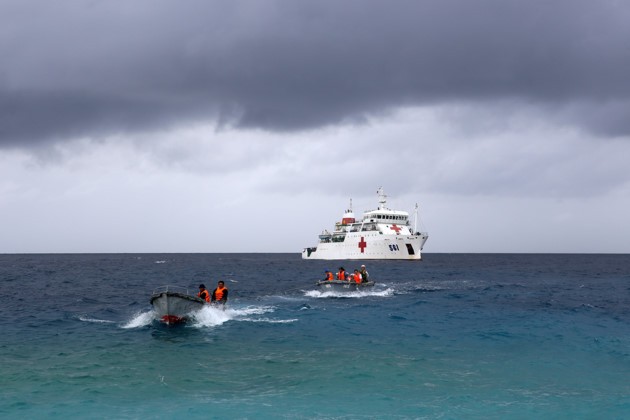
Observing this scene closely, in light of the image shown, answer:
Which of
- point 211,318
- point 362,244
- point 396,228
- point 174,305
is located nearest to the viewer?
point 174,305

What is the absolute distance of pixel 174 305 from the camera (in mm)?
24125

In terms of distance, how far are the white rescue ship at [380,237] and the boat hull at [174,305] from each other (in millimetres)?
76858

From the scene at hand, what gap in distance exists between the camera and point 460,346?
2034cm

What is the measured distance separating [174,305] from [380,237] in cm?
7768

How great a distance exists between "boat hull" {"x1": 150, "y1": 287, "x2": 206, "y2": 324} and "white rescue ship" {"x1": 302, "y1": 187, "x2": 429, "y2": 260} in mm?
76858

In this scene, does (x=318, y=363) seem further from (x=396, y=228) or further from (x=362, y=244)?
(x=396, y=228)

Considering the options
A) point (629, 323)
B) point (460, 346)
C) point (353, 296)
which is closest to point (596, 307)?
point (629, 323)

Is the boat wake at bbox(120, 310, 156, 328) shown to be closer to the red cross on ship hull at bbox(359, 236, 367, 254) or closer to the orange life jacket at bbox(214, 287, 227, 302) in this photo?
the orange life jacket at bbox(214, 287, 227, 302)

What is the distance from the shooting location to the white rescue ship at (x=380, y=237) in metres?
100

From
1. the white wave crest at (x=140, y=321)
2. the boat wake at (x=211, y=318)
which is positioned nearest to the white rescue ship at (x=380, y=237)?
the boat wake at (x=211, y=318)

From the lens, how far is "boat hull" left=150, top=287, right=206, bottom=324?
24.0m

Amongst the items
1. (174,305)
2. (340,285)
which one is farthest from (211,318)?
(340,285)

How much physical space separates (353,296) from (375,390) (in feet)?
77.5

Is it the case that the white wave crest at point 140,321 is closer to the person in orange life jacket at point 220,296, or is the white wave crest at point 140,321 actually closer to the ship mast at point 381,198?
the person in orange life jacket at point 220,296
